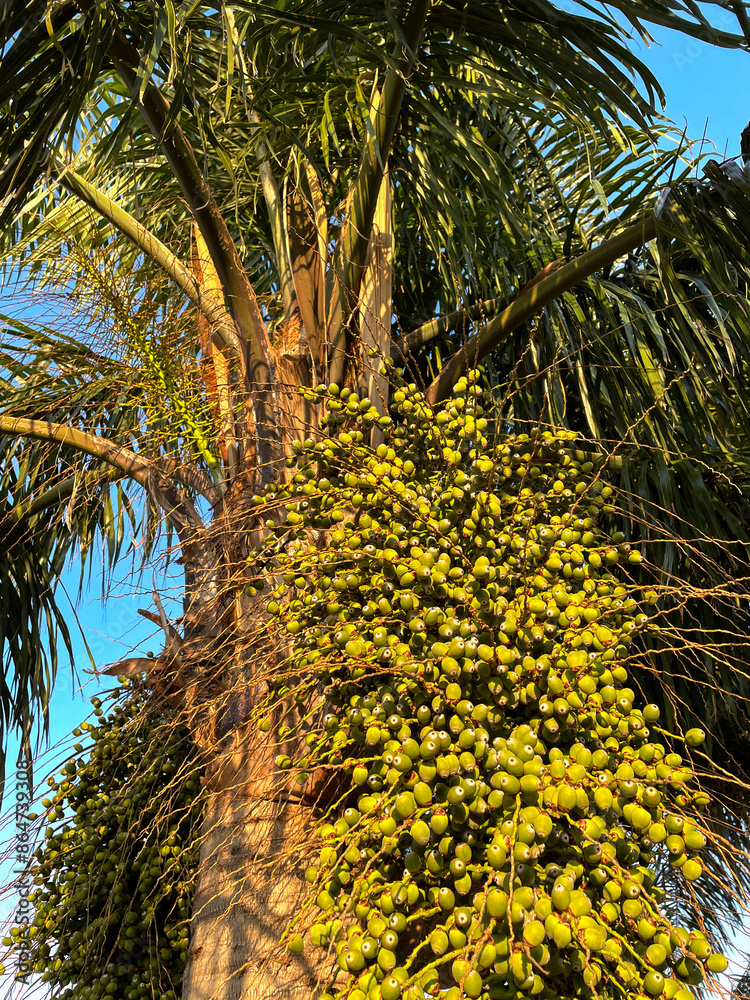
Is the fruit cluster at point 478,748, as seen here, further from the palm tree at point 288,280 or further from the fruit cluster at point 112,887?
the fruit cluster at point 112,887

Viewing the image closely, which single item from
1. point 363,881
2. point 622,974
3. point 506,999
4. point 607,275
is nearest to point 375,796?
point 363,881

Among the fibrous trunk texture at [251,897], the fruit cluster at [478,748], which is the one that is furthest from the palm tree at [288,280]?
the fruit cluster at [478,748]

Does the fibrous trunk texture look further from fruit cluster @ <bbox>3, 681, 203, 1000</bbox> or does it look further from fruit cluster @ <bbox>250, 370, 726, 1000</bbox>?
fruit cluster @ <bbox>3, 681, 203, 1000</bbox>

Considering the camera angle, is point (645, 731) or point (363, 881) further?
point (645, 731)

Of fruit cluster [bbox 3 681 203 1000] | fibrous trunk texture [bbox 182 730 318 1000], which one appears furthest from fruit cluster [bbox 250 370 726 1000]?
fruit cluster [bbox 3 681 203 1000]

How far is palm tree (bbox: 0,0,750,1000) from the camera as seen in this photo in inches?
85.7

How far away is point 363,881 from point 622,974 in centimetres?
48

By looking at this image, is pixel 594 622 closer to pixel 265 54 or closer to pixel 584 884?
pixel 584 884

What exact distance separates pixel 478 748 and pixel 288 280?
7.03 ft

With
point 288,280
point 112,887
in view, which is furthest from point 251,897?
point 288,280

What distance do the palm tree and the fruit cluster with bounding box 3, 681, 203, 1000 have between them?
458 mm

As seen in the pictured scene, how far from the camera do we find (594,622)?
1628 mm

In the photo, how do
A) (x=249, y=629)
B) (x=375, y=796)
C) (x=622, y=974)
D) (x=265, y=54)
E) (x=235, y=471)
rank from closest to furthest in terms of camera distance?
1. (x=622, y=974)
2. (x=375, y=796)
3. (x=249, y=629)
4. (x=235, y=471)
5. (x=265, y=54)

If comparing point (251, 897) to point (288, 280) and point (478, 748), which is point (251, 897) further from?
point (288, 280)
